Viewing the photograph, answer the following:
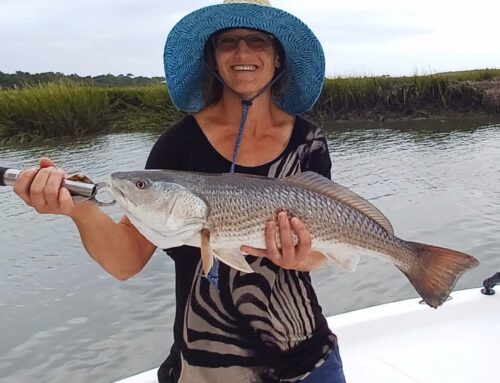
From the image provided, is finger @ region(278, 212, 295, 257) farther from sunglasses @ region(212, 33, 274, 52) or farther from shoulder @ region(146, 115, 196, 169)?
sunglasses @ region(212, 33, 274, 52)

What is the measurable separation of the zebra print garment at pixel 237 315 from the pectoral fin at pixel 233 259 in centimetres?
16

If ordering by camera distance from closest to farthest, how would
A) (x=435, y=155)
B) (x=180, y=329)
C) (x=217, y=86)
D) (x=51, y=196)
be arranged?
(x=51, y=196), (x=180, y=329), (x=217, y=86), (x=435, y=155)

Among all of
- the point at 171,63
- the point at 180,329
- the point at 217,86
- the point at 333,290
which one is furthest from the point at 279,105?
the point at 333,290

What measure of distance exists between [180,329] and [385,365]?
4.54 ft

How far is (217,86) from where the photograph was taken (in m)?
2.08

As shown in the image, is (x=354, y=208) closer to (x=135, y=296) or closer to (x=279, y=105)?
(x=279, y=105)

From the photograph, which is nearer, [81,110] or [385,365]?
[385,365]

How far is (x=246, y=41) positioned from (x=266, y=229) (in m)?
0.64

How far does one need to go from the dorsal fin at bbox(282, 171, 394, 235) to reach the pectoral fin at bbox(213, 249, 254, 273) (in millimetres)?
263

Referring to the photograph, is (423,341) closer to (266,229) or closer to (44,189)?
(266,229)

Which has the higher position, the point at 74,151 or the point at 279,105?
the point at 279,105

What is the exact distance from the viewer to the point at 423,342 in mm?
3023

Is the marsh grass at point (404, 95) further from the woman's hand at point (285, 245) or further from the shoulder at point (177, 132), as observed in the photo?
the woman's hand at point (285, 245)

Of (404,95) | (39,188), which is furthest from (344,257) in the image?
(404,95)
